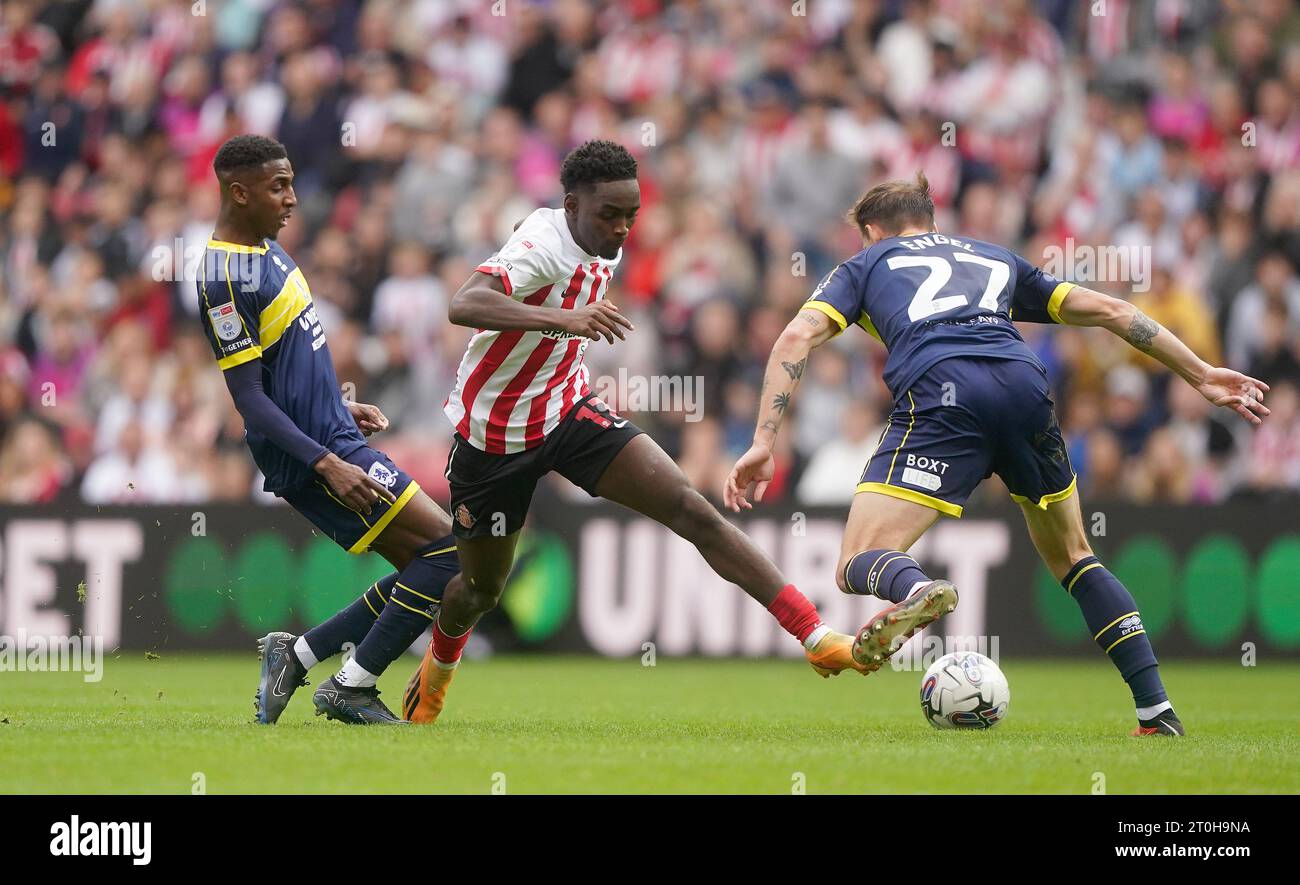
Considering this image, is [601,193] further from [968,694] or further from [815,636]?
[968,694]

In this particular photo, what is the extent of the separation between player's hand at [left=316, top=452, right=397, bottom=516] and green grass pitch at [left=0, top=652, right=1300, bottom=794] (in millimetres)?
955

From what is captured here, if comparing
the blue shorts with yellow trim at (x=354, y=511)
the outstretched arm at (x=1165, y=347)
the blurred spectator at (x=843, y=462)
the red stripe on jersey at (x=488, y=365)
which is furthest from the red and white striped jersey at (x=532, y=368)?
the blurred spectator at (x=843, y=462)

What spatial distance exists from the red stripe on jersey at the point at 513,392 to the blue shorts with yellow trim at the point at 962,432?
1489 millimetres

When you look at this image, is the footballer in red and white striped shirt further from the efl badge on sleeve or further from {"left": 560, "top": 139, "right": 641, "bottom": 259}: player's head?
the efl badge on sleeve

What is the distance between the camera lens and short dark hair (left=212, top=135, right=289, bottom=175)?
25.4ft

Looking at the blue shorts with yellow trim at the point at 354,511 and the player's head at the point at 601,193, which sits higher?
the player's head at the point at 601,193

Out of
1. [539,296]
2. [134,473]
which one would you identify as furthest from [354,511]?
[134,473]

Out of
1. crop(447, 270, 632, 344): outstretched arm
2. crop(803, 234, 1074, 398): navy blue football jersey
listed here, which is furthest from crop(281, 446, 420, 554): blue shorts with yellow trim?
crop(803, 234, 1074, 398): navy blue football jersey

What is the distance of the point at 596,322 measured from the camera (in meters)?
6.94

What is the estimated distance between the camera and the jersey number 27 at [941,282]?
7.58 metres

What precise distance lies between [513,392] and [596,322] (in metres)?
0.93

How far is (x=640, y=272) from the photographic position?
1526 cm

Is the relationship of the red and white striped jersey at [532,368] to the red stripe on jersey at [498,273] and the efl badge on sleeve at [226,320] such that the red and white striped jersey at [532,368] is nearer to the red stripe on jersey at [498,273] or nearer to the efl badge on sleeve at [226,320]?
the red stripe on jersey at [498,273]

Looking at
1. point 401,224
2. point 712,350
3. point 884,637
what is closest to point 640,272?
point 712,350
